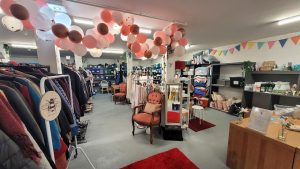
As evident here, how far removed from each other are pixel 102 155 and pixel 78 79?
1.40m

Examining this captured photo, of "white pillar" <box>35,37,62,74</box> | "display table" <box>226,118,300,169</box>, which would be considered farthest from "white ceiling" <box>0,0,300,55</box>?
"display table" <box>226,118,300,169</box>

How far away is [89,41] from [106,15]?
0.54 m

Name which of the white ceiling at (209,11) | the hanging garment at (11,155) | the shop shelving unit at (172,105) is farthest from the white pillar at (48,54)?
the shop shelving unit at (172,105)

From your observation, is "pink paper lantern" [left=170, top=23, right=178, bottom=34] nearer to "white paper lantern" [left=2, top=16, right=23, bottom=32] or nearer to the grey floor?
the grey floor

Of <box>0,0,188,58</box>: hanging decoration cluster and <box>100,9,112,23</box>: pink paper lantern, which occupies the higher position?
<box>100,9,112,23</box>: pink paper lantern

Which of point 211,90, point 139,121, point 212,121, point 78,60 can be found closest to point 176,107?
point 139,121

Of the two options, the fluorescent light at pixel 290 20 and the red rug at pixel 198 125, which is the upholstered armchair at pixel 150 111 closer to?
the red rug at pixel 198 125

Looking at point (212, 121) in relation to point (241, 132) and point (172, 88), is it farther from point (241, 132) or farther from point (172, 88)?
point (241, 132)

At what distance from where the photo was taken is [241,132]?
1.78 metres

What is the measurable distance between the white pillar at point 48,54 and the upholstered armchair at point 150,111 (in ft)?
5.82

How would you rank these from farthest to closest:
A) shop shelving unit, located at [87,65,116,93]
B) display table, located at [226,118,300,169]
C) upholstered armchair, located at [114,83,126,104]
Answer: shop shelving unit, located at [87,65,116,93]
upholstered armchair, located at [114,83,126,104]
display table, located at [226,118,300,169]

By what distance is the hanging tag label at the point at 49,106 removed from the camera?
81cm

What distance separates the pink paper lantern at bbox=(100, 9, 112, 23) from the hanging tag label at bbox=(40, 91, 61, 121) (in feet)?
5.97

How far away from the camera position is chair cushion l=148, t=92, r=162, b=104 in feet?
9.81
